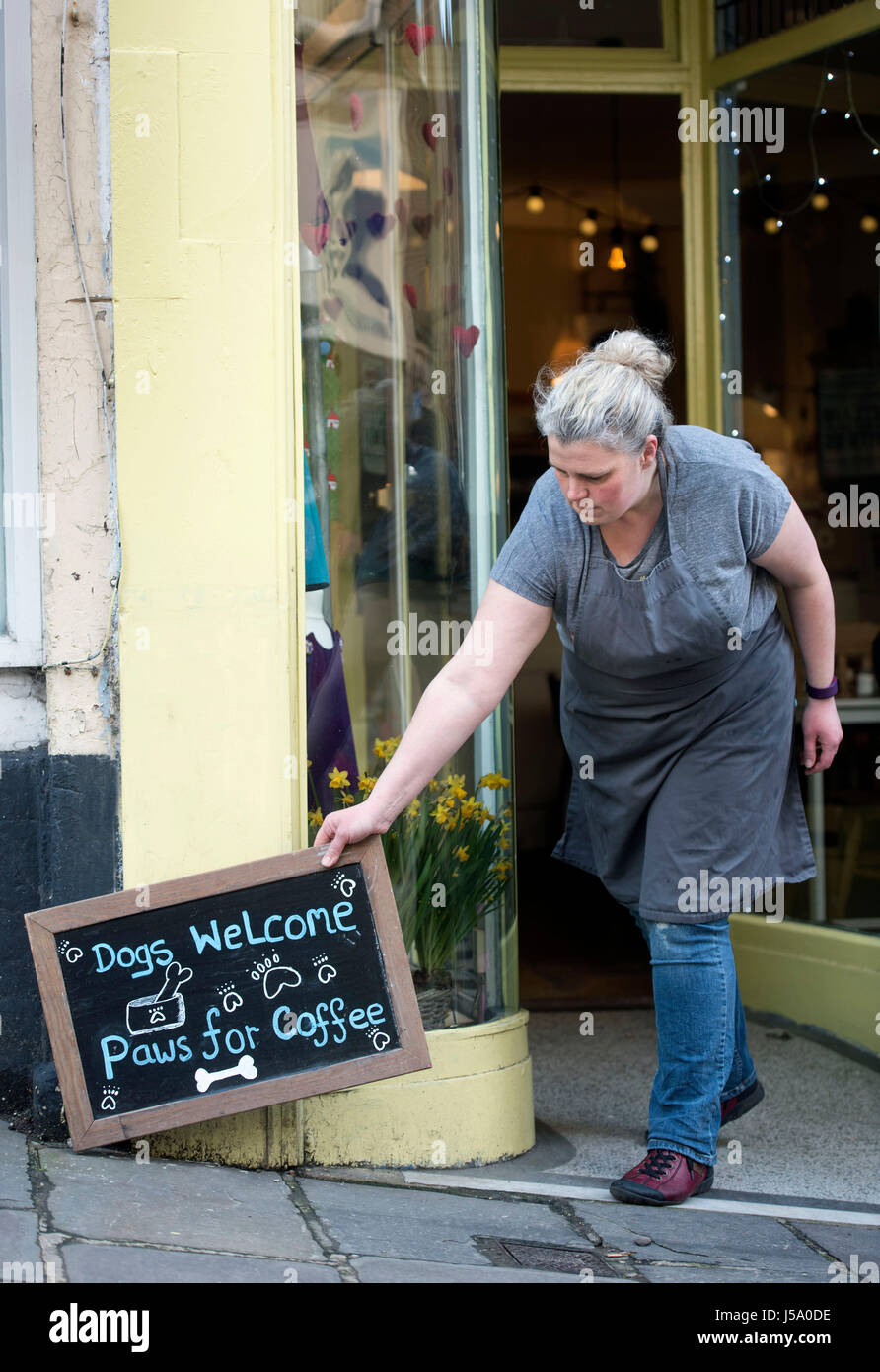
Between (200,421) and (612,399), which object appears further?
(200,421)

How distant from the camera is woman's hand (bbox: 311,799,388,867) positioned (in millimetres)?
2879

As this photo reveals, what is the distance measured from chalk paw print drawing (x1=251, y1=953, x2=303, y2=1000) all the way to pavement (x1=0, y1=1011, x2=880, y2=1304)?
41cm

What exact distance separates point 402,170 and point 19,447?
118 centimetres

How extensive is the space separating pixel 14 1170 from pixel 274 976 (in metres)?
0.65

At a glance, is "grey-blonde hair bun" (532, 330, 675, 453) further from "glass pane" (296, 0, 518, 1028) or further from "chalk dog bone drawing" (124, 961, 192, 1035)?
"chalk dog bone drawing" (124, 961, 192, 1035)

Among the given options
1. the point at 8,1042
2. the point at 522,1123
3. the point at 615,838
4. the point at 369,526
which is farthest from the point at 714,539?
the point at 8,1042

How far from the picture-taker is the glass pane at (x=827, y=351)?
15.0ft

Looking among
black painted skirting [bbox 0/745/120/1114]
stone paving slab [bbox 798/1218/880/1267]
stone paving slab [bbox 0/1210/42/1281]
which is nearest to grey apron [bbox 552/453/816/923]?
stone paving slab [bbox 798/1218/880/1267]

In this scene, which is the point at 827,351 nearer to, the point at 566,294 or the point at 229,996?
the point at 229,996

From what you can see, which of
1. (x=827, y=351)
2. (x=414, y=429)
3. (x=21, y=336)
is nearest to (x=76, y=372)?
(x=21, y=336)

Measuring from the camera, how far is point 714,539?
2863 millimetres

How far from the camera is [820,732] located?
327cm

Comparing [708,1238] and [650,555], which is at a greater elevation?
[650,555]

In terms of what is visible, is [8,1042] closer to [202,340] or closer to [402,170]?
[202,340]
